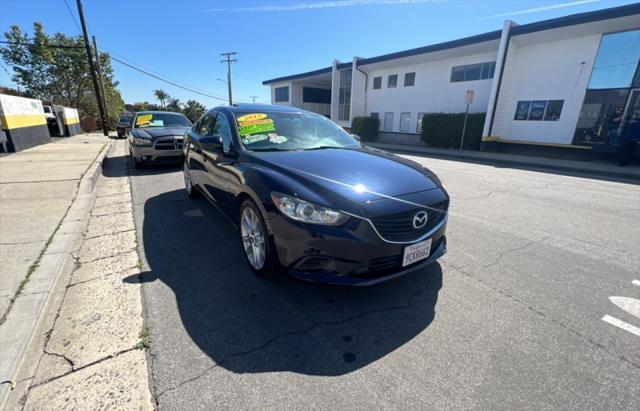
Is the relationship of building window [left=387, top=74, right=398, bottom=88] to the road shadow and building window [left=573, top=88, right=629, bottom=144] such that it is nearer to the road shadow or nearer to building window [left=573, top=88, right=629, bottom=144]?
building window [left=573, top=88, right=629, bottom=144]

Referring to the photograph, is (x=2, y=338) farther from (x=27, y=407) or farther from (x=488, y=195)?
(x=488, y=195)

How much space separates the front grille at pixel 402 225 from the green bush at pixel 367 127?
22.6 meters

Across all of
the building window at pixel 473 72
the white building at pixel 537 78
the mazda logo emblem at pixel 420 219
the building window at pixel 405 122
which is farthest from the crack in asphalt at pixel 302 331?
the building window at pixel 405 122

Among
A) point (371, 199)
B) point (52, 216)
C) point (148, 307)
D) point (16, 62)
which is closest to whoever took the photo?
point (371, 199)

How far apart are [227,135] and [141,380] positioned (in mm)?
2647

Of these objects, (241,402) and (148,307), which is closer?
(241,402)

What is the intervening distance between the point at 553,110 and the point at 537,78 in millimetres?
1892

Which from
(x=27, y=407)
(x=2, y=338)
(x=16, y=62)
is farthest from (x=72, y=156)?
(x=16, y=62)

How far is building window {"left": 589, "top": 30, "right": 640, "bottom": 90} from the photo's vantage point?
12.9 metres

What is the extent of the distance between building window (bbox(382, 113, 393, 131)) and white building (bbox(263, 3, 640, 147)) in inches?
35.4

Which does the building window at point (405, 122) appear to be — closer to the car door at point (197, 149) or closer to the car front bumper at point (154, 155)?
the car front bumper at point (154, 155)

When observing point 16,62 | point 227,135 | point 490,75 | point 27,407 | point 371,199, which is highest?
point 16,62

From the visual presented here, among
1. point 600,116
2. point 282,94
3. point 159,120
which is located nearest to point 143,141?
point 159,120

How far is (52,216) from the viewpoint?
4.32 metres
